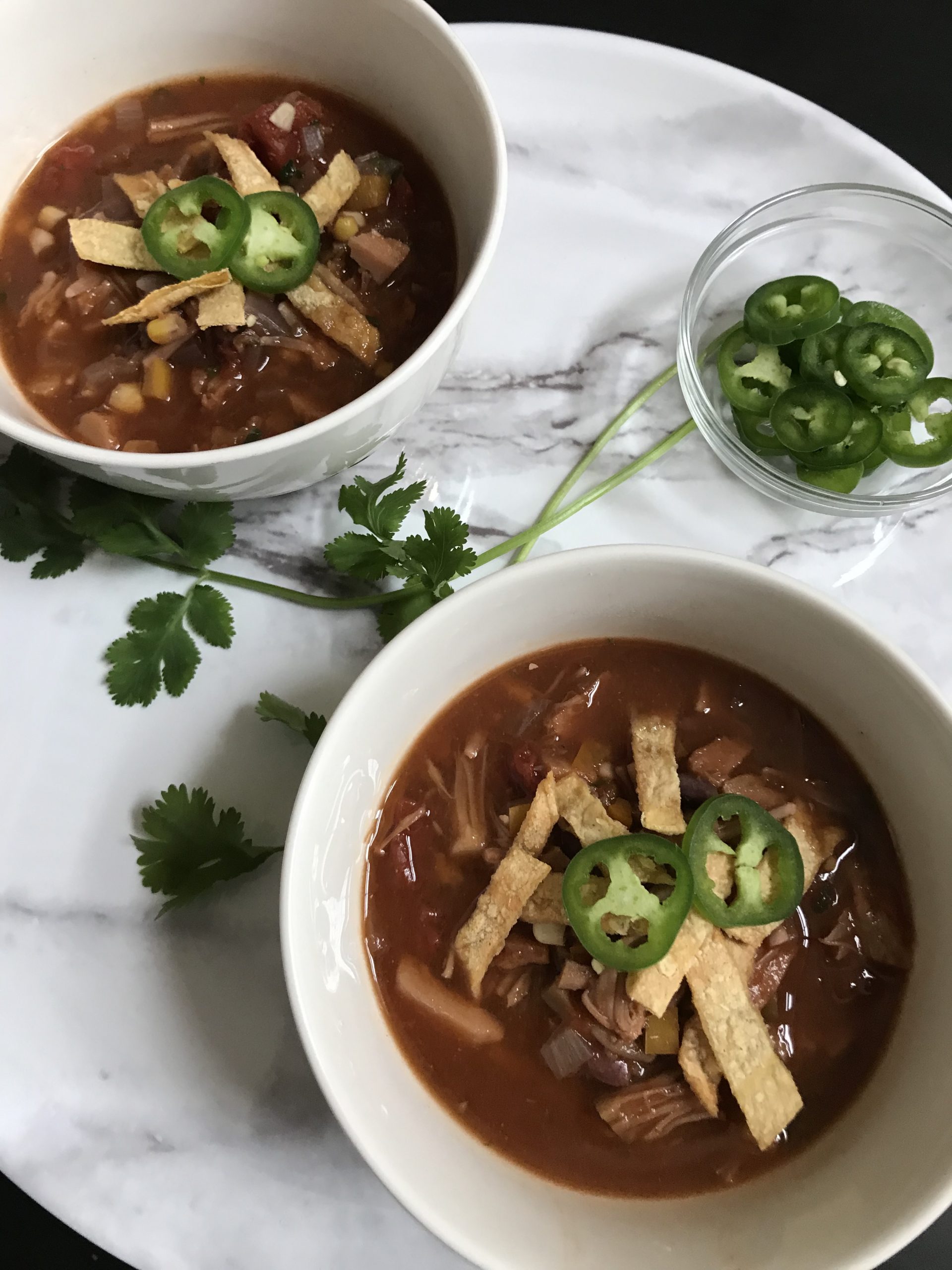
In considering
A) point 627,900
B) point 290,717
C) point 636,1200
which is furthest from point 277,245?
point 636,1200

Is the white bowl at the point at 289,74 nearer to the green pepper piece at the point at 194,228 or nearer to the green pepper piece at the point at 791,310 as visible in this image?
the green pepper piece at the point at 194,228

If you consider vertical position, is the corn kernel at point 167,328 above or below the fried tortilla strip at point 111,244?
below

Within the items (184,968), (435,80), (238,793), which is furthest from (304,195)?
(184,968)

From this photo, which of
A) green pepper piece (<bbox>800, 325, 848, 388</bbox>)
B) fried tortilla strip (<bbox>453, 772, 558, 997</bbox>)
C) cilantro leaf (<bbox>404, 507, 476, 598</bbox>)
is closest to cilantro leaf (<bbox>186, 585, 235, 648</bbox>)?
cilantro leaf (<bbox>404, 507, 476, 598</bbox>)

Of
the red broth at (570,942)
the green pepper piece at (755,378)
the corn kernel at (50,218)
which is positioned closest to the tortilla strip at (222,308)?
the corn kernel at (50,218)

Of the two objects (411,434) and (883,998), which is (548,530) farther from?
(883,998)

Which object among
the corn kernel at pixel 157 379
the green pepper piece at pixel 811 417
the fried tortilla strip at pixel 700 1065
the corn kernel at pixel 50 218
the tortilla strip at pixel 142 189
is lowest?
the fried tortilla strip at pixel 700 1065

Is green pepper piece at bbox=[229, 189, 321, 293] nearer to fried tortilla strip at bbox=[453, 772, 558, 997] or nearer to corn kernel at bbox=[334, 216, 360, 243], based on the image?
corn kernel at bbox=[334, 216, 360, 243]
